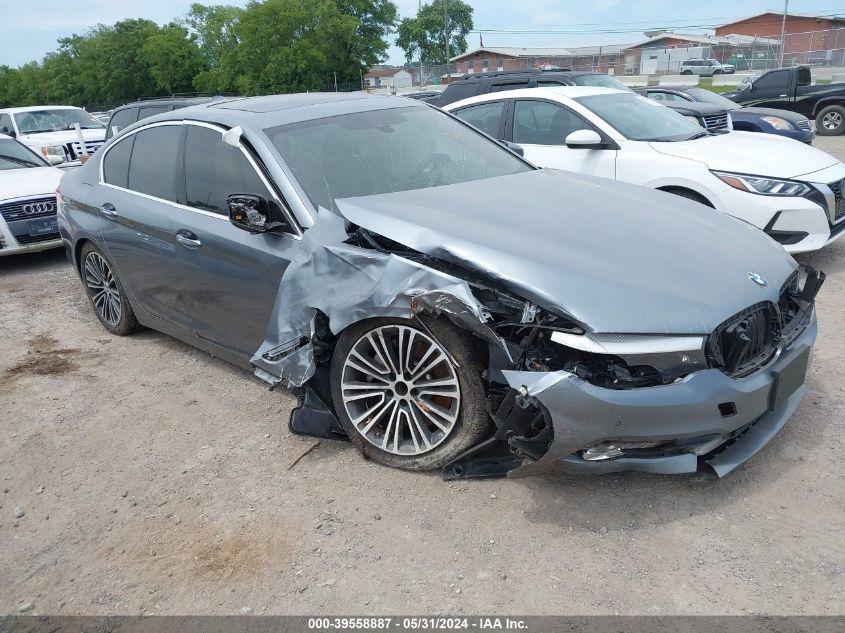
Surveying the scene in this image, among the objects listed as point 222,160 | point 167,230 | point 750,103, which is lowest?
point 750,103

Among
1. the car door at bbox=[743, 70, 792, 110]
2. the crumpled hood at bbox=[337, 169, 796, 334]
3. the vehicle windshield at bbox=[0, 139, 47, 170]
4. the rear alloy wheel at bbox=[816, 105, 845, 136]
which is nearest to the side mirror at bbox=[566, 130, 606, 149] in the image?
the crumpled hood at bbox=[337, 169, 796, 334]

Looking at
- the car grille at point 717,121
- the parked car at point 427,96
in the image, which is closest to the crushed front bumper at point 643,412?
the parked car at point 427,96

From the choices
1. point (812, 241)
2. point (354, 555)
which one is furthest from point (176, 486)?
point (812, 241)

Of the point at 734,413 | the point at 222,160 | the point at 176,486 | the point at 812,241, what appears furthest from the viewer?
the point at 812,241

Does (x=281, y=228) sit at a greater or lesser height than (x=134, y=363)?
greater

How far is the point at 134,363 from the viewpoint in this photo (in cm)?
495

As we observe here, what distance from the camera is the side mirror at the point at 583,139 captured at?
596 centimetres

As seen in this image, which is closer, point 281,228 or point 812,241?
point 281,228

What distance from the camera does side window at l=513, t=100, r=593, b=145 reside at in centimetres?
659

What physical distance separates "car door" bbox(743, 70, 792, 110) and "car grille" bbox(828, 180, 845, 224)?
13364mm

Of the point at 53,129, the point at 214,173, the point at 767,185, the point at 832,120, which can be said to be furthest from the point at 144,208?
the point at 832,120

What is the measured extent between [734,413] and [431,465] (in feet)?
4.37

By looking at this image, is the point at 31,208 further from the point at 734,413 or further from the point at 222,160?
the point at 734,413

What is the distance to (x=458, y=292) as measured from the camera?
9.20 feet
